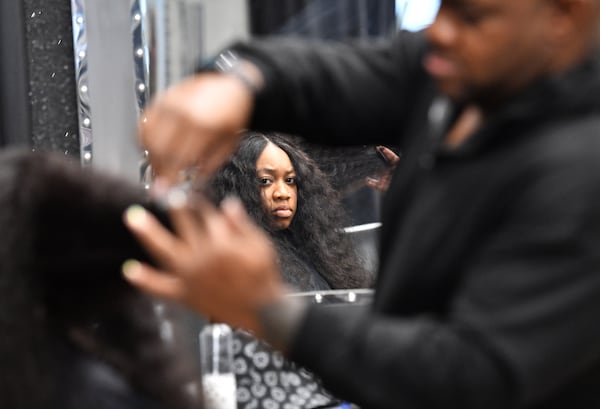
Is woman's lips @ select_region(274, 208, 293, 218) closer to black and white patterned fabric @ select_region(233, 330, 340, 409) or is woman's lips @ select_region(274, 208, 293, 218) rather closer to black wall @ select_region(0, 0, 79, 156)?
black and white patterned fabric @ select_region(233, 330, 340, 409)

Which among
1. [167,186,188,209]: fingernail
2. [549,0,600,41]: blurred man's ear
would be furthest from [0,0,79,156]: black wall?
[549,0,600,41]: blurred man's ear

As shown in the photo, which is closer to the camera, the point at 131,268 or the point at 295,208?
the point at 131,268

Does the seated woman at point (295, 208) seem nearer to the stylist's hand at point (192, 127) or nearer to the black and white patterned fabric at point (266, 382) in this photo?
the black and white patterned fabric at point (266, 382)

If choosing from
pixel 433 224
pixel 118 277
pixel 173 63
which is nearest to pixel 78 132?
pixel 173 63

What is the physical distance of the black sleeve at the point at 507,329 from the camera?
695 millimetres

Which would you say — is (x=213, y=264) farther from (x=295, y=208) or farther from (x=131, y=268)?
(x=295, y=208)

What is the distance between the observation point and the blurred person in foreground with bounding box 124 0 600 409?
699 mm

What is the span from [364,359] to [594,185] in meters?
0.21

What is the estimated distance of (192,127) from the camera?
74 cm

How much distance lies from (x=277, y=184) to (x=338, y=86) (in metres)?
2.06

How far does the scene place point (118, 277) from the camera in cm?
86

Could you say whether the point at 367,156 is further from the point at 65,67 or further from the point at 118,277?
the point at 118,277

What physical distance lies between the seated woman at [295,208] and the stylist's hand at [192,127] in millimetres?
1848

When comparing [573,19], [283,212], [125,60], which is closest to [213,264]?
[573,19]
